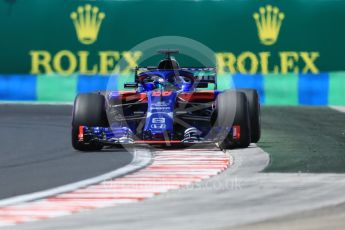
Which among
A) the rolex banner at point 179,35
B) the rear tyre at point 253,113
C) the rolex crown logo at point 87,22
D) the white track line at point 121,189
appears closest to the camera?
the white track line at point 121,189

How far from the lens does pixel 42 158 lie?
44.2ft

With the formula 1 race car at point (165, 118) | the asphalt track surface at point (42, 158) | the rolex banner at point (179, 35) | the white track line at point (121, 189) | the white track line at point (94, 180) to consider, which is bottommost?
the asphalt track surface at point (42, 158)

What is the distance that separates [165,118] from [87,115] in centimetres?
97

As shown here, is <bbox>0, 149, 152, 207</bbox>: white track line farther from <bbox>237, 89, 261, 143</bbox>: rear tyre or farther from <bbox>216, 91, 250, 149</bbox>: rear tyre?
<bbox>237, 89, 261, 143</bbox>: rear tyre

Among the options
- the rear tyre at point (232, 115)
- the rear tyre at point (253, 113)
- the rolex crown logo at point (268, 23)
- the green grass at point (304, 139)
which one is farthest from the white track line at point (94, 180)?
the rolex crown logo at point (268, 23)

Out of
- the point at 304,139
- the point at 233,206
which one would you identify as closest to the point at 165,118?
the point at 304,139

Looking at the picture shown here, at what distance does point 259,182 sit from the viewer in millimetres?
10633

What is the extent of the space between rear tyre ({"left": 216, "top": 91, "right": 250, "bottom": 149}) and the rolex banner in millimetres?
8611

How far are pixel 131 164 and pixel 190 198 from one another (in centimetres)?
299

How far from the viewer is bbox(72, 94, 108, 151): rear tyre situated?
14109 millimetres

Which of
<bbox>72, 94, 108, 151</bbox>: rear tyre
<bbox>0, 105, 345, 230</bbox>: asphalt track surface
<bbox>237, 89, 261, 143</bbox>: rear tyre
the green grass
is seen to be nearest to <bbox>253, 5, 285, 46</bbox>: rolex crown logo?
the green grass

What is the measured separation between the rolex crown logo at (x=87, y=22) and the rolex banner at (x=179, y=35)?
0.02 metres

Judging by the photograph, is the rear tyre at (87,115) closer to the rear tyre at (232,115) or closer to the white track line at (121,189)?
the white track line at (121,189)

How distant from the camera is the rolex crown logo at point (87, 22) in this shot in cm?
2373
